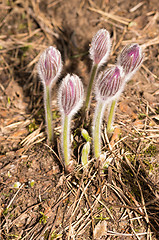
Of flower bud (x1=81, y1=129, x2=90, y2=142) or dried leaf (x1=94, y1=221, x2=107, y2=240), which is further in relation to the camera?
flower bud (x1=81, y1=129, x2=90, y2=142)

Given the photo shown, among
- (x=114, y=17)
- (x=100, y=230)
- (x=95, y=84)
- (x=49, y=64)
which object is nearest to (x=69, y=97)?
(x=95, y=84)

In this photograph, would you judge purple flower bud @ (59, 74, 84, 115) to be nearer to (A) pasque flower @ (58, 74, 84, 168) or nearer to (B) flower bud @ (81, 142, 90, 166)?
(A) pasque flower @ (58, 74, 84, 168)

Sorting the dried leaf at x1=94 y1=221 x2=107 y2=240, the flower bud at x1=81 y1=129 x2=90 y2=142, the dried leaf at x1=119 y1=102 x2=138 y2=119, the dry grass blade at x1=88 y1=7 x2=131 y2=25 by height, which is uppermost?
the dry grass blade at x1=88 y1=7 x2=131 y2=25

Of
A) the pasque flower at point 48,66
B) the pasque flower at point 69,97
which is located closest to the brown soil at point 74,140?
the pasque flower at point 69,97

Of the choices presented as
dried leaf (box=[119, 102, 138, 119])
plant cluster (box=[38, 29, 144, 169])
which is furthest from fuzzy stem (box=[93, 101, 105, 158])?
dried leaf (box=[119, 102, 138, 119])

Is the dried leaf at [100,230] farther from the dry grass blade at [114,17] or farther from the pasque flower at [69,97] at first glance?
the dry grass blade at [114,17]

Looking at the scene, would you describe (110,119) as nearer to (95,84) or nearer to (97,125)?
(97,125)
